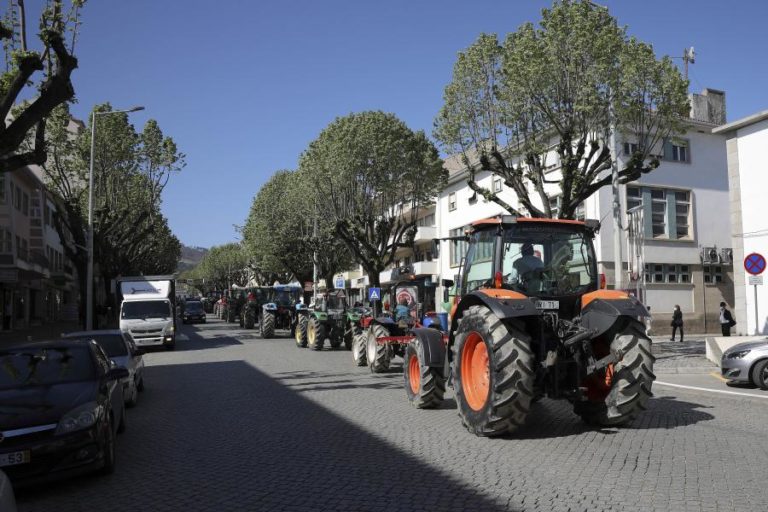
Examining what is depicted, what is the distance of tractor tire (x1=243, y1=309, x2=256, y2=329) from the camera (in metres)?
39.5

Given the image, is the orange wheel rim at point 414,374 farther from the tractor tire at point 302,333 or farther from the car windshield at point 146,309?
the car windshield at point 146,309

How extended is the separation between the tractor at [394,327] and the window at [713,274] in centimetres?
2199

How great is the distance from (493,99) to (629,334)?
1307 centimetres

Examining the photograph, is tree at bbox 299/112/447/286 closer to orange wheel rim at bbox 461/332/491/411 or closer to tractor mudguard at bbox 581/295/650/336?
orange wheel rim at bbox 461/332/491/411

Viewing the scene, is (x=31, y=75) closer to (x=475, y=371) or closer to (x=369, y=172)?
(x=475, y=371)

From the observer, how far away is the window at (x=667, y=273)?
3081cm

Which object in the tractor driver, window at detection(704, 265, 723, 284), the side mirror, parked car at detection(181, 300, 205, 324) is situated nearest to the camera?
the side mirror

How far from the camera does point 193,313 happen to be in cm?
5047

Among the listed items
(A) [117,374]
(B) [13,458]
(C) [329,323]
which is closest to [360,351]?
(C) [329,323]

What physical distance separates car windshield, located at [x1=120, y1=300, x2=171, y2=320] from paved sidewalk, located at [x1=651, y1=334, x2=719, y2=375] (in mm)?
16835

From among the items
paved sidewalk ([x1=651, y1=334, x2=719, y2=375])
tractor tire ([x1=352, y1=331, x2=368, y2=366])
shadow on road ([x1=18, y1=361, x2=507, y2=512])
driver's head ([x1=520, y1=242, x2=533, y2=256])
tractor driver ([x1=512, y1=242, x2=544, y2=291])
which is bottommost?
paved sidewalk ([x1=651, y1=334, x2=719, y2=375])

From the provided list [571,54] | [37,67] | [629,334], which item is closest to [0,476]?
[629,334]

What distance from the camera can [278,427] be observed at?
28.8 ft

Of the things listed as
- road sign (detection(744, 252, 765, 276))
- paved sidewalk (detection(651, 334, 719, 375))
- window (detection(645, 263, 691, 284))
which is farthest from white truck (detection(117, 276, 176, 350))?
window (detection(645, 263, 691, 284))
